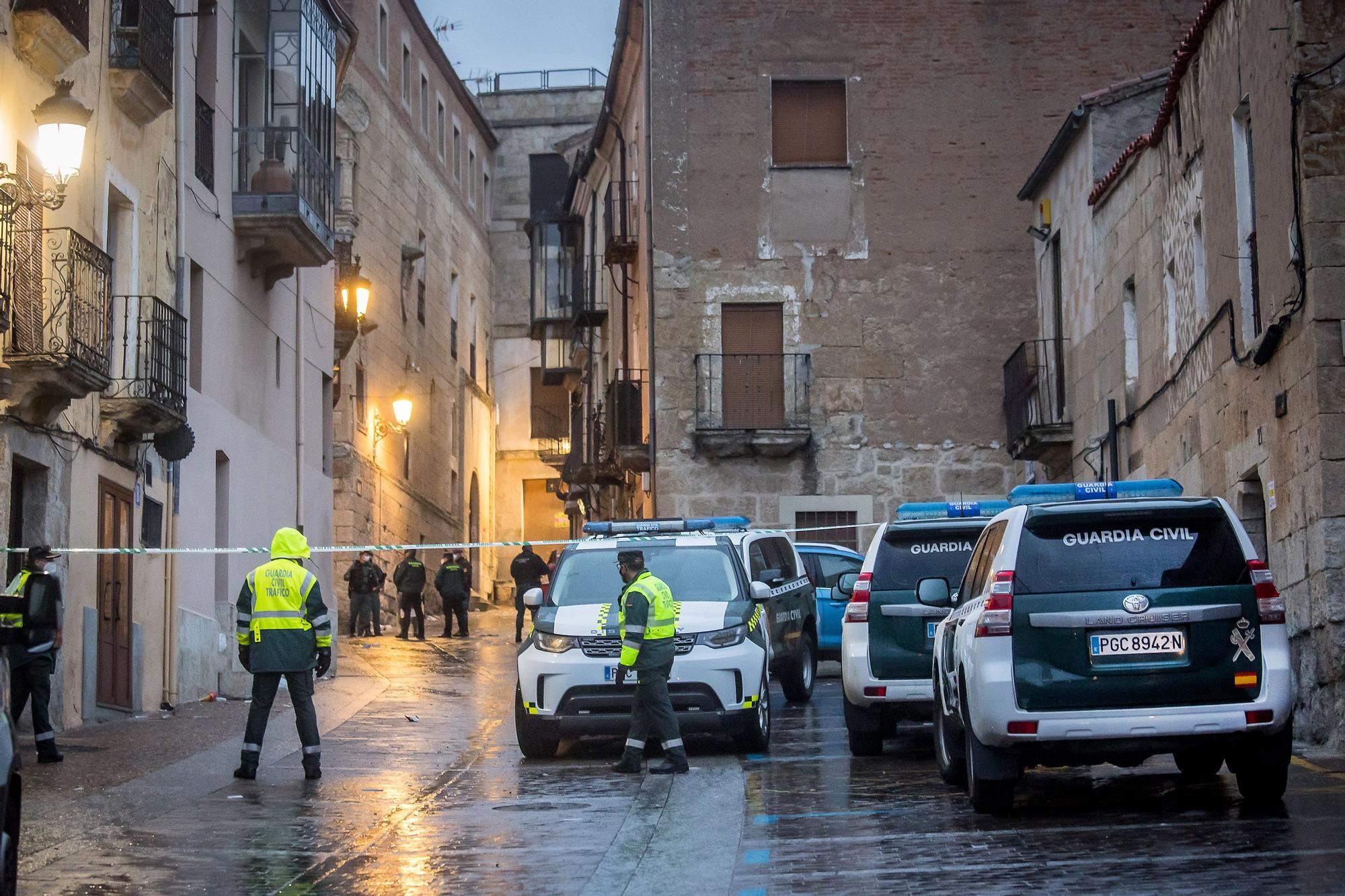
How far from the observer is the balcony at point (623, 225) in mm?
33312

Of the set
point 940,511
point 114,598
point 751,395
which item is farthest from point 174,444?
point 751,395

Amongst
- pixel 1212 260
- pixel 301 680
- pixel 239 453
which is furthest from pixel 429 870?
pixel 239 453

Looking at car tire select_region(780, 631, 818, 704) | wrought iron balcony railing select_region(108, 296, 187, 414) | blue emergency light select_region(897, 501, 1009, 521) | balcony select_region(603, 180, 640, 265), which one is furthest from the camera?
balcony select_region(603, 180, 640, 265)

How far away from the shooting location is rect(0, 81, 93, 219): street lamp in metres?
16.0

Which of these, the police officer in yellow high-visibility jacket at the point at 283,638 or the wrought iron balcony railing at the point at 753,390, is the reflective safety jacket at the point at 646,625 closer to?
the police officer in yellow high-visibility jacket at the point at 283,638

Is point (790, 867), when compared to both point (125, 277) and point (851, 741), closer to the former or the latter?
point (851, 741)

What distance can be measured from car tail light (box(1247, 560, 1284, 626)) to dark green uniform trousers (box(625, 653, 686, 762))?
4.68 m

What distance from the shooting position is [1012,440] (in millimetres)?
27625

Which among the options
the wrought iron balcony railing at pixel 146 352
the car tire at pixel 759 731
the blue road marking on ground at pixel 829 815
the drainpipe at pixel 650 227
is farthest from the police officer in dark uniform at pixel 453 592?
the blue road marking on ground at pixel 829 815

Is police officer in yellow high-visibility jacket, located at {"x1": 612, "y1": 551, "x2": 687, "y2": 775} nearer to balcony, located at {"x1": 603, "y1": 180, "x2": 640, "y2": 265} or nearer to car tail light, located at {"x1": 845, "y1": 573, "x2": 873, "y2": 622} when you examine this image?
car tail light, located at {"x1": 845, "y1": 573, "x2": 873, "y2": 622}

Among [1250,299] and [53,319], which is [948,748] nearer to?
[1250,299]

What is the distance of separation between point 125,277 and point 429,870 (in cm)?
1181

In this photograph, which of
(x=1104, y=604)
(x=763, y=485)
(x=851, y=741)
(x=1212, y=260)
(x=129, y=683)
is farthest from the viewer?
(x=763, y=485)

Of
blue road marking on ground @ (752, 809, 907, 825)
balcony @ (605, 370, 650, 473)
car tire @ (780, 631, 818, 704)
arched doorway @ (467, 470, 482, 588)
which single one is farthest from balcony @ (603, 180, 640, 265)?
blue road marking on ground @ (752, 809, 907, 825)
